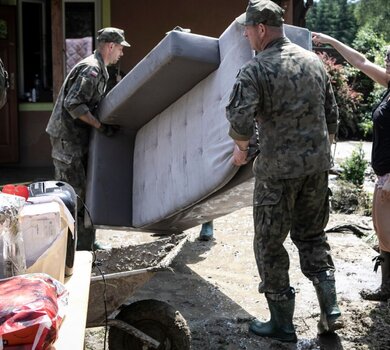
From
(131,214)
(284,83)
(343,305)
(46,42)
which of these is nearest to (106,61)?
(131,214)

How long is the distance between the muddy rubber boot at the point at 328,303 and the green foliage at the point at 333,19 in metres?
52.6

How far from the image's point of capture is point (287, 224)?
3.82m

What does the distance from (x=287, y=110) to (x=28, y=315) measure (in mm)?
2292

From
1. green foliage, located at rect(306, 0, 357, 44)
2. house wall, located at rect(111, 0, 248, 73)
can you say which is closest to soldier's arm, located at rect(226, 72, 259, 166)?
house wall, located at rect(111, 0, 248, 73)

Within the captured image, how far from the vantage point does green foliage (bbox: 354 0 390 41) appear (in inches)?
994

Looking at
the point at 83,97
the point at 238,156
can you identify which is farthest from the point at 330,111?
the point at 83,97

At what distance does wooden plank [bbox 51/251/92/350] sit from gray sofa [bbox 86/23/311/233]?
1291 millimetres

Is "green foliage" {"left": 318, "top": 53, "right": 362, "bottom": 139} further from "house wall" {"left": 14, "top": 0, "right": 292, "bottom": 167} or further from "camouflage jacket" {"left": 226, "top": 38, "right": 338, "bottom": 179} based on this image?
"camouflage jacket" {"left": 226, "top": 38, "right": 338, "bottom": 179}

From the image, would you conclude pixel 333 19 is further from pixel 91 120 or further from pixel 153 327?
pixel 153 327

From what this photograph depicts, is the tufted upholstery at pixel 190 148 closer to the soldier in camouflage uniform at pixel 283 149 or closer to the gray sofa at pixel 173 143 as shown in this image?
the gray sofa at pixel 173 143

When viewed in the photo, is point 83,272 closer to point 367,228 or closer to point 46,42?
point 367,228

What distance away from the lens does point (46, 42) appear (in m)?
9.95

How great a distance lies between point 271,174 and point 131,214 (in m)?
1.63

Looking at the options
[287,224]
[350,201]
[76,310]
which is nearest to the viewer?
[76,310]
